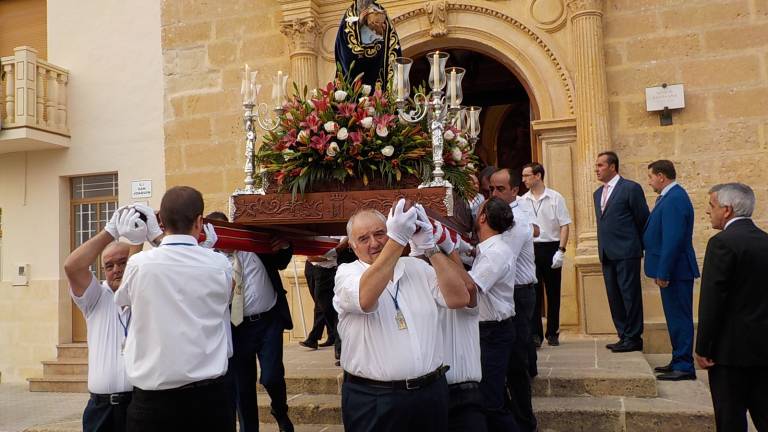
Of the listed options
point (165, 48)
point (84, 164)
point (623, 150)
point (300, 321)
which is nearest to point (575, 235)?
point (623, 150)

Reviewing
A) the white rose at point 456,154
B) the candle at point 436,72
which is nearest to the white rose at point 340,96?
the candle at point 436,72

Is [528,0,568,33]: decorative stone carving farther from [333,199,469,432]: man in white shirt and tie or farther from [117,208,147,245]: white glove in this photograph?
[117,208,147,245]: white glove

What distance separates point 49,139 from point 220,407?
9.25 metres

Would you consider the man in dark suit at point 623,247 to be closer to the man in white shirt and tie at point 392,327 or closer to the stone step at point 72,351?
the man in white shirt and tie at point 392,327

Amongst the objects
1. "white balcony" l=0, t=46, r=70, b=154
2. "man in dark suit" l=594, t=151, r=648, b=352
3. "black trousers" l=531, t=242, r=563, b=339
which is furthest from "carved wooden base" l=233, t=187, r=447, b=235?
"white balcony" l=0, t=46, r=70, b=154

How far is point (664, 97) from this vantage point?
8.24 meters

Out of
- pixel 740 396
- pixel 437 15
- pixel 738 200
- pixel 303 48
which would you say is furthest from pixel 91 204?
pixel 740 396

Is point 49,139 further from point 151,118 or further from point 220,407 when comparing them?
point 220,407

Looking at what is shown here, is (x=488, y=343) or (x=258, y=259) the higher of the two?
(x=258, y=259)

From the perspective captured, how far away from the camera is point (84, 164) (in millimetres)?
11352

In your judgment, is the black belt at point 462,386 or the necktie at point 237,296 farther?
the necktie at point 237,296

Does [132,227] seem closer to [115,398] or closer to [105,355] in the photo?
[105,355]

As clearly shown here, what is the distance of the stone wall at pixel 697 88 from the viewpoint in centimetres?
798

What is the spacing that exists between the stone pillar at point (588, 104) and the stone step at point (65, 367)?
7649mm
